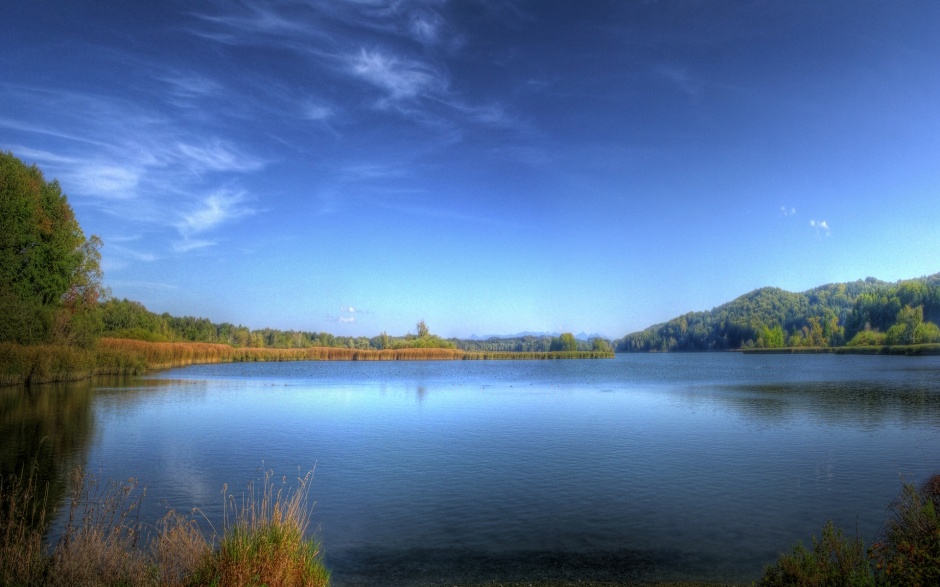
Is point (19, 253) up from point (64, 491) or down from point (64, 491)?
up

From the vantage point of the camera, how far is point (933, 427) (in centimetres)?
1959

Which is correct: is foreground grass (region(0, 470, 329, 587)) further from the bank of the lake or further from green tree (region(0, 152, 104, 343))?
the bank of the lake

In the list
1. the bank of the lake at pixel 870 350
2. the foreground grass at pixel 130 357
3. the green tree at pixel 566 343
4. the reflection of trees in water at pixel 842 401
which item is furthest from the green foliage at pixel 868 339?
the reflection of trees in water at pixel 842 401

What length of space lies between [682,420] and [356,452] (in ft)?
43.7

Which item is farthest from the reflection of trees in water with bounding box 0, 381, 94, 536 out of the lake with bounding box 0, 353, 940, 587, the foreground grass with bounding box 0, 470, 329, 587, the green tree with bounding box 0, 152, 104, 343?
the green tree with bounding box 0, 152, 104, 343

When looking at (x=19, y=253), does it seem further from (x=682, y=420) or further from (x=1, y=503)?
(x=682, y=420)

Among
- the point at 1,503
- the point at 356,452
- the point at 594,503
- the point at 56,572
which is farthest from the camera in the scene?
the point at 356,452

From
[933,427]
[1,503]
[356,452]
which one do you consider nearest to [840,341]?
[933,427]

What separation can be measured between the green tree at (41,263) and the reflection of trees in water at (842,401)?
39.9 metres

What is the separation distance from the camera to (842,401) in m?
28.2

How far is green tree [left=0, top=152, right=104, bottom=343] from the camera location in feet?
111

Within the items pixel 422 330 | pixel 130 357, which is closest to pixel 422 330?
pixel 422 330

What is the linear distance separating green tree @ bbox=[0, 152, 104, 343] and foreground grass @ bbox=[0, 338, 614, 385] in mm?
1516

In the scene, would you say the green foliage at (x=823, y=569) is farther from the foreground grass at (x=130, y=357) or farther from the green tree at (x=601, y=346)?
the green tree at (x=601, y=346)
